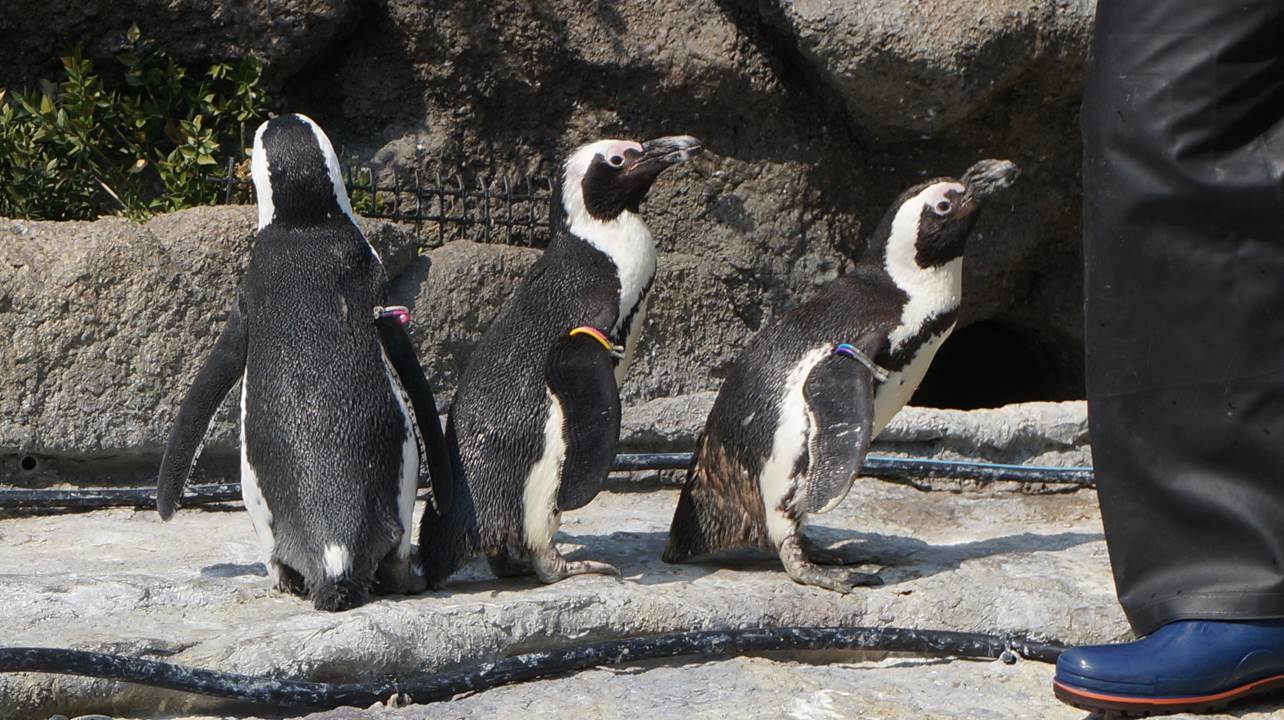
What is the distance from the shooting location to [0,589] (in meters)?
2.63

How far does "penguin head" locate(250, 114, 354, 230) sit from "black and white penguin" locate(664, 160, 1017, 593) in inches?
36.2

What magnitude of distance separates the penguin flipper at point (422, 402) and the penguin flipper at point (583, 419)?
0.22 metres

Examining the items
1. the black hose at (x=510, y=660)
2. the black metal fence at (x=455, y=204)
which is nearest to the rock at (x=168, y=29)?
the black metal fence at (x=455, y=204)

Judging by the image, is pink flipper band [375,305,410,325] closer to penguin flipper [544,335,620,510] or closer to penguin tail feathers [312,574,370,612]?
penguin flipper [544,335,620,510]

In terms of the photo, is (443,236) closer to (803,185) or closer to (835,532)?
(803,185)

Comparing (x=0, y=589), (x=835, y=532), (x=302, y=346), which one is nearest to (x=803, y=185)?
(x=835, y=532)

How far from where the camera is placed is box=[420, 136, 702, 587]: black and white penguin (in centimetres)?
291

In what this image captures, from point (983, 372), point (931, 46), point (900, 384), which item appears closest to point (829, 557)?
point (900, 384)

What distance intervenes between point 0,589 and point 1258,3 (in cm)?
217

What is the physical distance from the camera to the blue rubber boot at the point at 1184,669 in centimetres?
192

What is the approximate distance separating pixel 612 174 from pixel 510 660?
4.27 feet

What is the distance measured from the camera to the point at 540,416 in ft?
9.72

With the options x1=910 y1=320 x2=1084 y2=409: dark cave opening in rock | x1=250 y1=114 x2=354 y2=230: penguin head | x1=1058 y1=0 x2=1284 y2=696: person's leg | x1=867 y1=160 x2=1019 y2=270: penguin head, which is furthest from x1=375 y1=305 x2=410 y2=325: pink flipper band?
x1=910 y1=320 x2=1084 y2=409: dark cave opening in rock

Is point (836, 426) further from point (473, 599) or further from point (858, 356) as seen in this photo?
point (473, 599)
